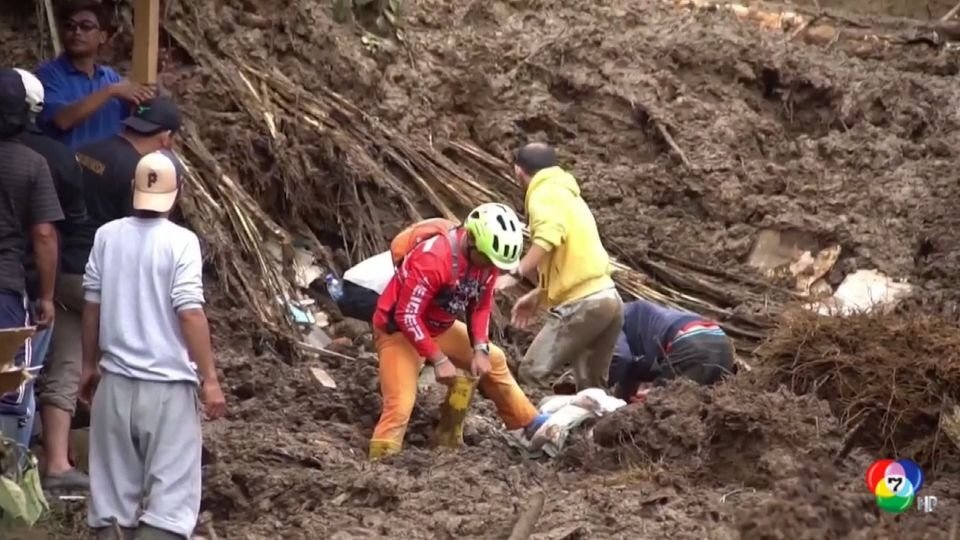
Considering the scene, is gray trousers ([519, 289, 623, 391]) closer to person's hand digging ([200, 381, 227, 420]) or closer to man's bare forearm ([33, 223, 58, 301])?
man's bare forearm ([33, 223, 58, 301])

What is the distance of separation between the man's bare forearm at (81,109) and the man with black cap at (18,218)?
118cm

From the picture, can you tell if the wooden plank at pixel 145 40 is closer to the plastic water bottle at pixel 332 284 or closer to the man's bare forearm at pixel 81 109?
the man's bare forearm at pixel 81 109

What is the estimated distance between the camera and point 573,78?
1424cm

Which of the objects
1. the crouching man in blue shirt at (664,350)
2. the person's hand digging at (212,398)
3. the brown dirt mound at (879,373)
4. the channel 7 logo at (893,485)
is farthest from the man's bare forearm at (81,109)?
the channel 7 logo at (893,485)

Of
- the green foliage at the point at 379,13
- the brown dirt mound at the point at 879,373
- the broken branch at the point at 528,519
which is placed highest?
the green foliage at the point at 379,13

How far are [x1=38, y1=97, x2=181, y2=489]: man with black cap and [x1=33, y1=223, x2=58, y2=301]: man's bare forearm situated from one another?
530mm

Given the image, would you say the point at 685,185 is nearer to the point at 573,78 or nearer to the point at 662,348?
the point at 573,78

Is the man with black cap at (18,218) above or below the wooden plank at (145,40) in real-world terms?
below

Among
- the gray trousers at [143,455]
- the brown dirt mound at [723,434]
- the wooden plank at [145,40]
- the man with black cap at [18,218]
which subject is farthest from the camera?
the wooden plank at [145,40]

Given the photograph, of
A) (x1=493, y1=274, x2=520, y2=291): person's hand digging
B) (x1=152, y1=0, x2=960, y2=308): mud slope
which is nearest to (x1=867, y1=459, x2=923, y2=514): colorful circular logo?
(x1=493, y1=274, x2=520, y2=291): person's hand digging

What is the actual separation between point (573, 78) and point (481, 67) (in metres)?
0.80

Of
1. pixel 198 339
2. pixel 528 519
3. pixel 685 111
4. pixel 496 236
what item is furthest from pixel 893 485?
pixel 685 111

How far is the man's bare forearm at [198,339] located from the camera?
21.0 ft

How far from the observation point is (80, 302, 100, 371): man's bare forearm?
6625 mm
